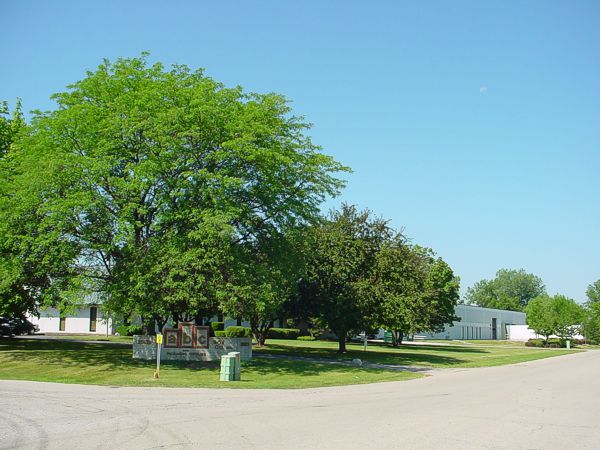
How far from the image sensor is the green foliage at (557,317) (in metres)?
74.1

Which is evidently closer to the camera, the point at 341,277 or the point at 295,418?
the point at 295,418

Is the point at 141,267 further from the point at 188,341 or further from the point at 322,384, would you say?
the point at 322,384

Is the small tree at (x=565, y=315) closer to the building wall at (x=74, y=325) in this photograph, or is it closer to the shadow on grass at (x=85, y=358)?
the building wall at (x=74, y=325)

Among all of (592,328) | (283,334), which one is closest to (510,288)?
(592,328)

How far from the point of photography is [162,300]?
22.7m

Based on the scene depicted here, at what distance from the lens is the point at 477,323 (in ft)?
337

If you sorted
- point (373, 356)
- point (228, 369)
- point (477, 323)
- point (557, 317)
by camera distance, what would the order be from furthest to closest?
1. point (477, 323)
2. point (557, 317)
3. point (373, 356)
4. point (228, 369)

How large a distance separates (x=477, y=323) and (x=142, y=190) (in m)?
90.7

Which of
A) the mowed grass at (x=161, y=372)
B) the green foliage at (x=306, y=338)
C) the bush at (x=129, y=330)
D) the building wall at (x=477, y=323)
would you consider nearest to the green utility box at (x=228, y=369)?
the mowed grass at (x=161, y=372)

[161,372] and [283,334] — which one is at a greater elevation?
[161,372]

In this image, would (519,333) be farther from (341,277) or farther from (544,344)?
(341,277)

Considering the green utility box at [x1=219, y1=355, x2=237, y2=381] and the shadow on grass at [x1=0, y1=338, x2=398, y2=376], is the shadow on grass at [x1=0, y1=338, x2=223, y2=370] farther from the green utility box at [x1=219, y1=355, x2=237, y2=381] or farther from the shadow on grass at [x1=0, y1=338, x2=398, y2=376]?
the green utility box at [x1=219, y1=355, x2=237, y2=381]

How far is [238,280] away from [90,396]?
9.06 meters

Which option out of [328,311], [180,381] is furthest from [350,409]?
[328,311]
